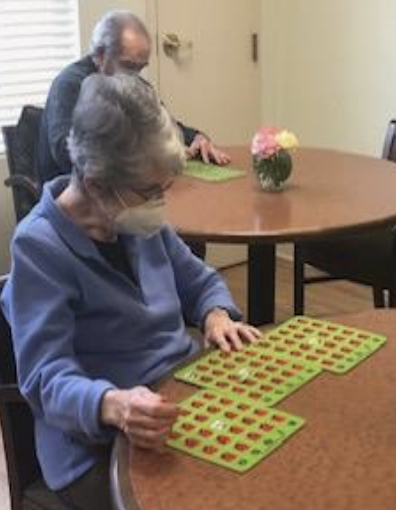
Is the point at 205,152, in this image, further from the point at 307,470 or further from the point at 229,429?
the point at 307,470

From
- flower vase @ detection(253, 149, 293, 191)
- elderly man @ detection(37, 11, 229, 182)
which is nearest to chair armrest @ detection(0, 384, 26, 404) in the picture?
flower vase @ detection(253, 149, 293, 191)

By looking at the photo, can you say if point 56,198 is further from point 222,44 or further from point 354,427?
point 222,44

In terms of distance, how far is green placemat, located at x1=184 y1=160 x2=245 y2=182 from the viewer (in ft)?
8.82

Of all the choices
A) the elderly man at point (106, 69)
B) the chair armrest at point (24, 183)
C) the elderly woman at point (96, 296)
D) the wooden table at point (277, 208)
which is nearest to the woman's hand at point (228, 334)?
the elderly woman at point (96, 296)

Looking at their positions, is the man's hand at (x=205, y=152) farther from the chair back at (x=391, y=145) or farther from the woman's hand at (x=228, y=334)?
the woman's hand at (x=228, y=334)

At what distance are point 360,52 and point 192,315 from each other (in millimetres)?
2509

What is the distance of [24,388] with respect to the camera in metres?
1.31

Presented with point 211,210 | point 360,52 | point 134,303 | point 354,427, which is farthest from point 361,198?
point 360,52

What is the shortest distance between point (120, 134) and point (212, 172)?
4.84ft

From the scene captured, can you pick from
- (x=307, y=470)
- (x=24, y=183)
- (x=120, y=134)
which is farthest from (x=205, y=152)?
(x=307, y=470)

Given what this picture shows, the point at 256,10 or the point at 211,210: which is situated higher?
the point at 256,10

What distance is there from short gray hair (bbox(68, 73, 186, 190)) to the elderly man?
149cm

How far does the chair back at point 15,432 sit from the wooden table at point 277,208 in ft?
2.29

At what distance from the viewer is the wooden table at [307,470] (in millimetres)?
1007
